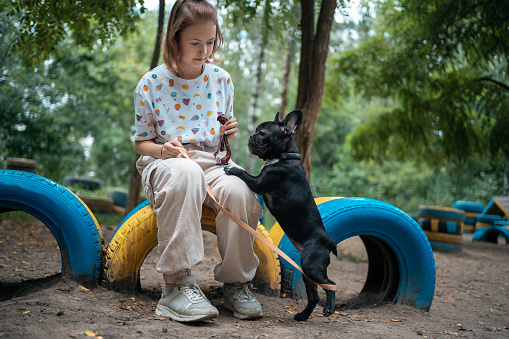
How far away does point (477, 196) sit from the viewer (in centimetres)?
1689

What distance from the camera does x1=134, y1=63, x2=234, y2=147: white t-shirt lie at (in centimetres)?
283

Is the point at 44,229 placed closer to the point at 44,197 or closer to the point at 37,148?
the point at 44,197

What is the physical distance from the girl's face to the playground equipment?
3.34ft

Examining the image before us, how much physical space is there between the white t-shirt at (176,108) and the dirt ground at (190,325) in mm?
1148

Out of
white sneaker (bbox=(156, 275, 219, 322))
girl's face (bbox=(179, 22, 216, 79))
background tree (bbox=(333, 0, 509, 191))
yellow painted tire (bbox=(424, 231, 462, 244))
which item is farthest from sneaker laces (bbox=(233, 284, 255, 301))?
background tree (bbox=(333, 0, 509, 191))

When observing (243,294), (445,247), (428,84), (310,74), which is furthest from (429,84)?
(243,294)

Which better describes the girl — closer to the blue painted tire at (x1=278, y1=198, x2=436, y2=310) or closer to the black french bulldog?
the black french bulldog

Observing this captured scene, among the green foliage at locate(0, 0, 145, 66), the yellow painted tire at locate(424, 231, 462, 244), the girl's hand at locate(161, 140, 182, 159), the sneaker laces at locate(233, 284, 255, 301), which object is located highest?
the green foliage at locate(0, 0, 145, 66)

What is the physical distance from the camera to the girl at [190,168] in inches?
95.6

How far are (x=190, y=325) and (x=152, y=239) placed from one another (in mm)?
716

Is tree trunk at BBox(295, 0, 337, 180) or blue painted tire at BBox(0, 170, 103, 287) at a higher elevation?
tree trunk at BBox(295, 0, 337, 180)

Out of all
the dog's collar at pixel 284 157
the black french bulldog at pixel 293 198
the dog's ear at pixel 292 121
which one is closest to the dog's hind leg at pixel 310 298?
the black french bulldog at pixel 293 198

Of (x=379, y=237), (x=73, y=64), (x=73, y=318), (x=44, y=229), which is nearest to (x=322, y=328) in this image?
(x=379, y=237)

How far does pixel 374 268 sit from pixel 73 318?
2.54 m
